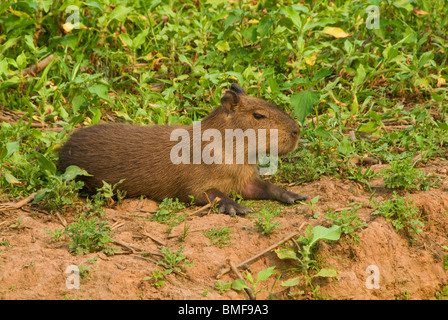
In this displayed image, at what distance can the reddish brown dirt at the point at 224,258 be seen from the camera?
12.8 ft

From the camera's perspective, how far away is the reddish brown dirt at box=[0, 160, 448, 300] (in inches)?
153

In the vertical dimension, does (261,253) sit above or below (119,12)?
below

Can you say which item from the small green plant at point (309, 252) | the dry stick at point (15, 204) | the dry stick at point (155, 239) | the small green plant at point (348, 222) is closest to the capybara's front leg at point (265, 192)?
the small green plant at point (348, 222)

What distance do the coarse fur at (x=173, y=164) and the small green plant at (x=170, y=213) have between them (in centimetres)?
23

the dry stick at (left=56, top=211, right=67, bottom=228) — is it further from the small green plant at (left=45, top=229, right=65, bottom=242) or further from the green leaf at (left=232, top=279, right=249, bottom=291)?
the green leaf at (left=232, top=279, right=249, bottom=291)

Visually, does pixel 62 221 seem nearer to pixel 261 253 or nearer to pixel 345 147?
pixel 261 253

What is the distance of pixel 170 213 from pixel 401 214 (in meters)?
1.83

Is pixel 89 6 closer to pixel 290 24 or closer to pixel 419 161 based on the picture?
pixel 290 24

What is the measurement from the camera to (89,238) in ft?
14.1

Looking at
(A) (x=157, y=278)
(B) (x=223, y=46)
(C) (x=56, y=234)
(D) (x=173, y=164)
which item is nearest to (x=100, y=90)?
(D) (x=173, y=164)

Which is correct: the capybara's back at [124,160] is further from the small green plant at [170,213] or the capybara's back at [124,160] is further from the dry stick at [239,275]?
the dry stick at [239,275]

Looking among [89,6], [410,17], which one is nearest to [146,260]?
[89,6]

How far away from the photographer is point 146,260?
4.20 meters

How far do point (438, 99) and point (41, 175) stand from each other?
3866 mm
